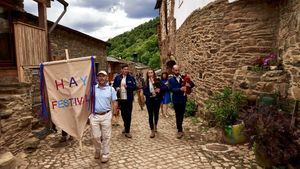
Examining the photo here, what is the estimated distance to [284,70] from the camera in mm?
5633

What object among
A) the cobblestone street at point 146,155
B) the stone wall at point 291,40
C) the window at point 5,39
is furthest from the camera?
the window at point 5,39

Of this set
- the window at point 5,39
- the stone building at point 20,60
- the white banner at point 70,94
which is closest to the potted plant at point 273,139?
the white banner at point 70,94

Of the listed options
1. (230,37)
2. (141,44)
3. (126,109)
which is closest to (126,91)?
(126,109)

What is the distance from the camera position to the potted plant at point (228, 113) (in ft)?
18.7

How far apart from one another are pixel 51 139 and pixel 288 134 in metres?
5.13

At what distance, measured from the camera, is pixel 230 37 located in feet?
23.7

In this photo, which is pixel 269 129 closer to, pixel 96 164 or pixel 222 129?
pixel 222 129

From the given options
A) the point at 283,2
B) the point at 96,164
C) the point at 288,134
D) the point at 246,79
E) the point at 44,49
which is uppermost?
the point at 283,2

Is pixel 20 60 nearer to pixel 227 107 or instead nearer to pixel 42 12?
pixel 42 12

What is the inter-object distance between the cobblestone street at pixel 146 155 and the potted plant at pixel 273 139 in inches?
19.0

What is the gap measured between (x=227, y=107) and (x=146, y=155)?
2272 millimetres

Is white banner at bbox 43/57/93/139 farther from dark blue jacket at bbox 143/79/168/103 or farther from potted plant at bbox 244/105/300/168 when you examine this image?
potted plant at bbox 244/105/300/168

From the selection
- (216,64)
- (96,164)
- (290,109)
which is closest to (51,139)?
(96,164)

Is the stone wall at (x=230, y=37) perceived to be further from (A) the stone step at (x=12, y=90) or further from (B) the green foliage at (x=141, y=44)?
(B) the green foliage at (x=141, y=44)
